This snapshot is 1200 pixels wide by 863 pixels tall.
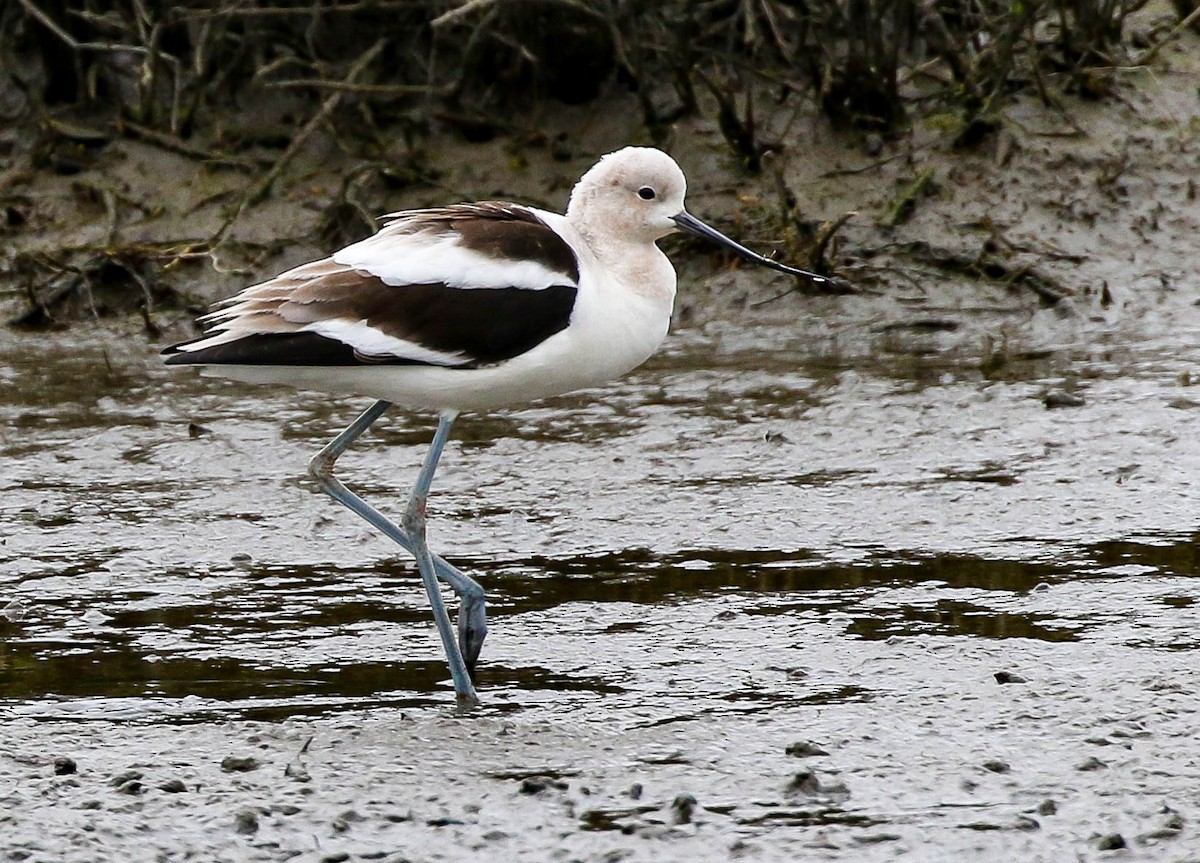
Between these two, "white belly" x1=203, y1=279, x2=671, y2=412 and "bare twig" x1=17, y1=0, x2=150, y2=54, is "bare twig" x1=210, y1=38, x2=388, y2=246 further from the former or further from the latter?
"white belly" x1=203, y1=279, x2=671, y2=412

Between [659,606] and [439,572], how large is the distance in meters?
0.66

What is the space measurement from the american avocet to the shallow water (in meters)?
0.51

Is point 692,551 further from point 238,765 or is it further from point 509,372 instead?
point 238,765

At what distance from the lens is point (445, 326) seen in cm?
494

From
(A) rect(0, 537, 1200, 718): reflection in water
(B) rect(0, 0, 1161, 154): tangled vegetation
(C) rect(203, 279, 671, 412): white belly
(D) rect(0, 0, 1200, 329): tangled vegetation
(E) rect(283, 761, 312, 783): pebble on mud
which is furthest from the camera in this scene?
(B) rect(0, 0, 1161, 154): tangled vegetation

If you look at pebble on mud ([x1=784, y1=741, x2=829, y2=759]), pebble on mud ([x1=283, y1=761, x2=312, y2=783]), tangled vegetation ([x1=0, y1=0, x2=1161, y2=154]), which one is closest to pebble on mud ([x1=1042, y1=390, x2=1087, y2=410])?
tangled vegetation ([x1=0, y1=0, x2=1161, y2=154])

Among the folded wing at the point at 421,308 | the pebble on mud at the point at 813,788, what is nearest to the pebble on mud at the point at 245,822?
the pebble on mud at the point at 813,788

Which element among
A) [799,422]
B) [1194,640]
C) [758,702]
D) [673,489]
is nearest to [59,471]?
[673,489]

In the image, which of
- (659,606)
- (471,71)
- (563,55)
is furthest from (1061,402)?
(471,71)

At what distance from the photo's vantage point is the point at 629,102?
977cm

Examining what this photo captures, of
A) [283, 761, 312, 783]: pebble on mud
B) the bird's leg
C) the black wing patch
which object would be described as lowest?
[283, 761, 312, 783]: pebble on mud

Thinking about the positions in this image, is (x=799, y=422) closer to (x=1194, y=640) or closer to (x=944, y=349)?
(x=944, y=349)

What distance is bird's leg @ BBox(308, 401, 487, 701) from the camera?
474cm

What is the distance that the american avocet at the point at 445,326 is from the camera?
4.89m
